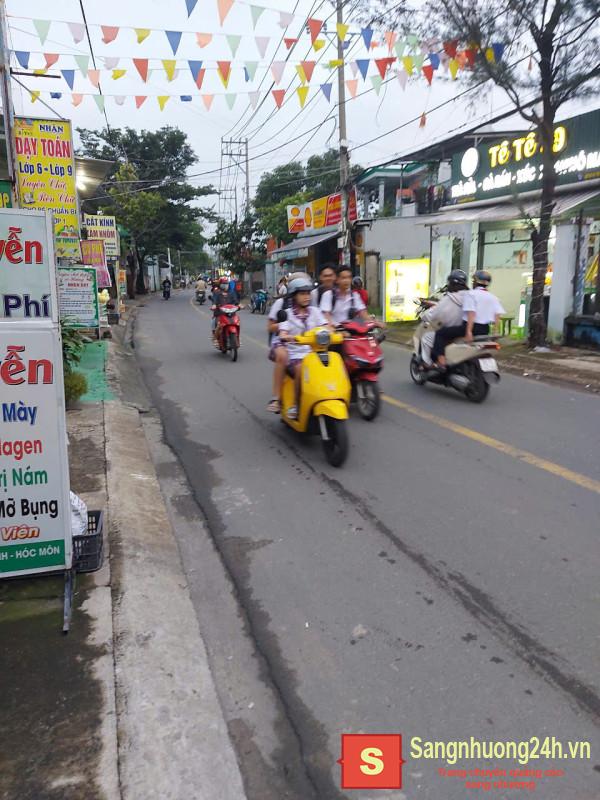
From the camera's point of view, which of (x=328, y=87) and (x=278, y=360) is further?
(x=328, y=87)

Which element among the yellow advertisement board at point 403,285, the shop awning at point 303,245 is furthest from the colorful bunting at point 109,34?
the shop awning at point 303,245

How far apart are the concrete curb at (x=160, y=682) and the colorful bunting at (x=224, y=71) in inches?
362

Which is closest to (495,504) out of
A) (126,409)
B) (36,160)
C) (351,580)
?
(351,580)

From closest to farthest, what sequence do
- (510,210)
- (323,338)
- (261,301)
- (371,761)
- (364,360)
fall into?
(371,761)
(323,338)
(364,360)
(510,210)
(261,301)

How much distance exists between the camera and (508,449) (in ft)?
19.5

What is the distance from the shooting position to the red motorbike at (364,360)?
702cm

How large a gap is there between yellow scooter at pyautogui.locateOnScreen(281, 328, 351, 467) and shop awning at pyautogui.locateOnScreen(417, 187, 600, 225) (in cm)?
764

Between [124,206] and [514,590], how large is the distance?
1578 inches

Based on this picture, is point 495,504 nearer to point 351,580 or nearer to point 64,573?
point 351,580

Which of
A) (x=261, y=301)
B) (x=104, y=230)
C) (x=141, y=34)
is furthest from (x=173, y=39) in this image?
(x=261, y=301)

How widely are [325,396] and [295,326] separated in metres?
1.22

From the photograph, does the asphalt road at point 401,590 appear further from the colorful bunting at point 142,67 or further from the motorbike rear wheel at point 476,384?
the colorful bunting at point 142,67

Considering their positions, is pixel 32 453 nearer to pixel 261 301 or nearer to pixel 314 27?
pixel 314 27

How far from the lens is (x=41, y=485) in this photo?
10.8ft
